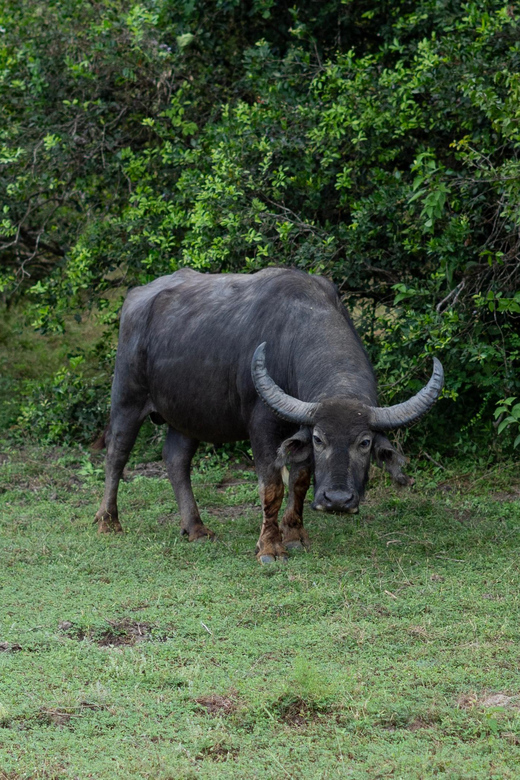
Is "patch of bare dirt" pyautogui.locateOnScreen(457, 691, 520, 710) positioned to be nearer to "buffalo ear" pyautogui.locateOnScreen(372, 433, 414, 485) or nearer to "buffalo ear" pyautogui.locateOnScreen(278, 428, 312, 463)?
"buffalo ear" pyautogui.locateOnScreen(372, 433, 414, 485)

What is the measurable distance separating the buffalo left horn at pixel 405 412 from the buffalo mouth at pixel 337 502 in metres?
0.43

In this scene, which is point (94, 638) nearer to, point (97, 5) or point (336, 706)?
point (336, 706)

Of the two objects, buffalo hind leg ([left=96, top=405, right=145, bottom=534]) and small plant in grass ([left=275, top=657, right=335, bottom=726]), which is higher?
small plant in grass ([left=275, top=657, right=335, bottom=726])

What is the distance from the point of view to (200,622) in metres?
4.60

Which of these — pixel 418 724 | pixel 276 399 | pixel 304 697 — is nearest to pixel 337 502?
pixel 276 399

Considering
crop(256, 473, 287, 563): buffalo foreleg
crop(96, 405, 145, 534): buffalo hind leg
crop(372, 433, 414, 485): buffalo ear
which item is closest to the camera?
crop(372, 433, 414, 485): buffalo ear

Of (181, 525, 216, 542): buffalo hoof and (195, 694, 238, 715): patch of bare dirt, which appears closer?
(195, 694, 238, 715): patch of bare dirt

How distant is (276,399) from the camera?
533cm

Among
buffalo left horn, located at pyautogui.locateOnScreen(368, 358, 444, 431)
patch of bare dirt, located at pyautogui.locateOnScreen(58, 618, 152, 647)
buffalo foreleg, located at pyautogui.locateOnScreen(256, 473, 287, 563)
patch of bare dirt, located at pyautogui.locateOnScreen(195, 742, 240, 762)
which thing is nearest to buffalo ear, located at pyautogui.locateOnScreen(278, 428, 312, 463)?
buffalo foreleg, located at pyautogui.locateOnScreen(256, 473, 287, 563)

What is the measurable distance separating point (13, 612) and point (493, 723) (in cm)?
250

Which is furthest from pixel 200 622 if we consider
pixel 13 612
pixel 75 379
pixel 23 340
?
pixel 23 340

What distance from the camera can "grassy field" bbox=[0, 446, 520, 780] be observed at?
3.33 metres

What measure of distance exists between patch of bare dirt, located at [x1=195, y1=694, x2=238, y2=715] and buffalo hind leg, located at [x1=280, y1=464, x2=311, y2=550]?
2163 millimetres

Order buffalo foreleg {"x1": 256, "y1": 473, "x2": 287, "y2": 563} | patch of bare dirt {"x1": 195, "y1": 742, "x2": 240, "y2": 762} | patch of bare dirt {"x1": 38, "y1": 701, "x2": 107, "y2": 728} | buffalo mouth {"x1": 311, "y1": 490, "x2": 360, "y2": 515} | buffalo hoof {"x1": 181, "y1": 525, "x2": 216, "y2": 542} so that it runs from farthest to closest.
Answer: buffalo hoof {"x1": 181, "y1": 525, "x2": 216, "y2": 542} → buffalo foreleg {"x1": 256, "y1": 473, "x2": 287, "y2": 563} → buffalo mouth {"x1": 311, "y1": 490, "x2": 360, "y2": 515} → patch of bare dirt {"x1": 38, "y1": 701, "x2": 107, "y2": 728} → patch of bare dirt {"x1": 195, "y1": 742, "x2": 240, "y2": 762}
